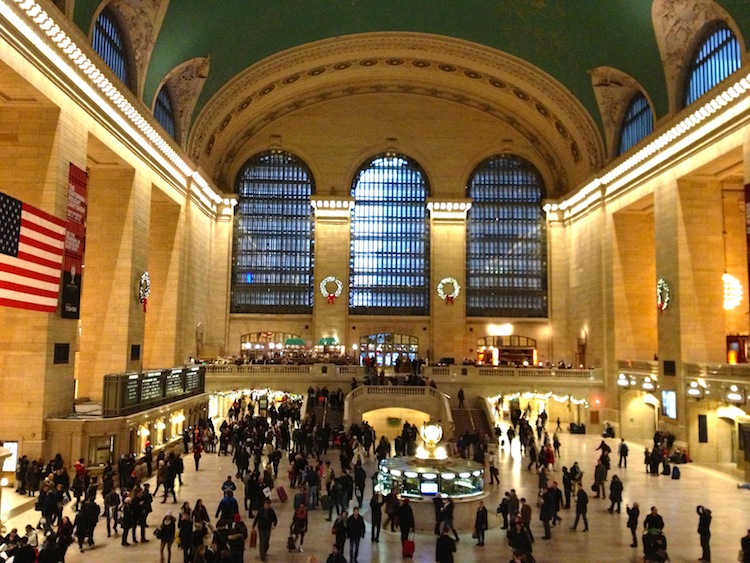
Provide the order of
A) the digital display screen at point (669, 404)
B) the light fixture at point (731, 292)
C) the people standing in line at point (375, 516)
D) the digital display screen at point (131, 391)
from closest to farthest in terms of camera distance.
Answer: the people standing in line at point (375, 516) → the digital display screen at point (131, 391) → the digital display screen at point (669, 404) → the light fixture at point (731, 292)

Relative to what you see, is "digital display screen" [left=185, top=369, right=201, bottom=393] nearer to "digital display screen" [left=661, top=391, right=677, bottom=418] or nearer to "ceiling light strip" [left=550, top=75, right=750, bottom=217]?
"digital display screen" [left=661, top=391, right=677, bottom=418]

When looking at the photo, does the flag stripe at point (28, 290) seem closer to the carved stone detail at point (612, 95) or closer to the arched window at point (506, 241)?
the carved stone detail at point (612, 95)

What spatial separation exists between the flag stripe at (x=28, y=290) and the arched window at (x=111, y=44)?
9.01m

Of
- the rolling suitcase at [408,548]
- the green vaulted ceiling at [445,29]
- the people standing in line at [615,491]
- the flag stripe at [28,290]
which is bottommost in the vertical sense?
the rolling suitcase at [408,548]

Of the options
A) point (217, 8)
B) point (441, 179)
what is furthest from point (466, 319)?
point (217, 8)

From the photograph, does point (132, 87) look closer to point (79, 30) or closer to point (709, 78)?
point (79, 30)

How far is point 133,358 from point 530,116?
81.5ft

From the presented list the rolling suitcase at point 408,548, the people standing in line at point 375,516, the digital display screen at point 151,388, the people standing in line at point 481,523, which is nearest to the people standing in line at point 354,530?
the rolling suitcase at point 408,548

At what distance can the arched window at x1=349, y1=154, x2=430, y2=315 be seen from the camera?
4016 centimetres

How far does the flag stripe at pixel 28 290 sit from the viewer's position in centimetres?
1480

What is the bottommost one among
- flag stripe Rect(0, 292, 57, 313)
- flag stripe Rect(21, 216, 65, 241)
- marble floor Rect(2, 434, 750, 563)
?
marble floor Rect(2, 434, 750, 563)

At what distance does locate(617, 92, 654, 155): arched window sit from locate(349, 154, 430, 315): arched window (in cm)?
1237

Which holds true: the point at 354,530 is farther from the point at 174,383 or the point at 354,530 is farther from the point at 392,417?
the point at 392,417

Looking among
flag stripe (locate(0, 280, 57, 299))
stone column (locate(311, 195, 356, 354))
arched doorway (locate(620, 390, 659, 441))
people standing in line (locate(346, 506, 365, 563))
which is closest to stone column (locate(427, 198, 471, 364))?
stone column (locate(311, 195, 356, 354))
